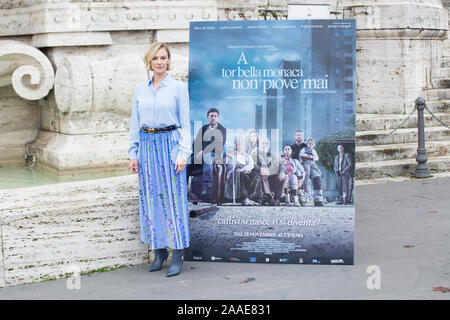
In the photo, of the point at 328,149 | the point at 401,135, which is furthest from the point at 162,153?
the point at 401,135

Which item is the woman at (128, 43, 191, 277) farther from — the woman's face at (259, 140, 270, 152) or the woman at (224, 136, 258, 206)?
the woman's face at (259, 140, 270, 152)

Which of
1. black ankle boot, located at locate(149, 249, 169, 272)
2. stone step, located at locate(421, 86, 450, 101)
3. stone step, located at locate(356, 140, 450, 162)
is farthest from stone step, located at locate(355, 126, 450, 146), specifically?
Result: black ankle boot, located at locate(149, 249, 169, 272)

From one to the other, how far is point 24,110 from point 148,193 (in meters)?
3.28

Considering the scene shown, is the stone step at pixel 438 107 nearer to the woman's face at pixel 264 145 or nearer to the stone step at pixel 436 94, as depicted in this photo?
the stone step at pixel 436 94

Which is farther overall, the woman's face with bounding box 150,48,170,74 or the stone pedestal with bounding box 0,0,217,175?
the stone pedestal with bounding box 0,0,217,175

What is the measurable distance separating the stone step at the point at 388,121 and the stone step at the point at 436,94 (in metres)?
0.35

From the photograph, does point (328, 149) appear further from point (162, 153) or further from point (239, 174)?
point (162, 153)

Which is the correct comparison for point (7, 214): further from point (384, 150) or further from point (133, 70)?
point (384, 150)

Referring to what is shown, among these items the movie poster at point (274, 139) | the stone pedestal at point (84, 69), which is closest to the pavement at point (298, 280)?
the movie poster at point (274, 139)

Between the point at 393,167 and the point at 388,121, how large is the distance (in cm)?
106

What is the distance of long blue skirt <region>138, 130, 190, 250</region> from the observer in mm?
4863

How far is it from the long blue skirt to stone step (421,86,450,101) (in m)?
6.61

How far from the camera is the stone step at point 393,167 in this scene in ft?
29.8

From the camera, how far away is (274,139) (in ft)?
16.7
